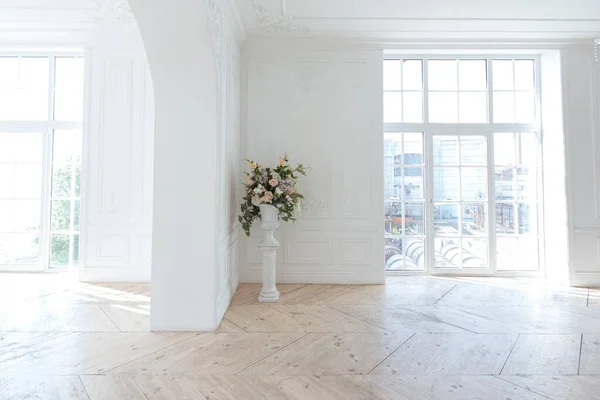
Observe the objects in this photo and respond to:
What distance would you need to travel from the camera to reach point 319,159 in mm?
4457

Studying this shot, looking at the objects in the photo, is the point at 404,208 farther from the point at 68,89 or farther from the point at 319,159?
the point at 68,89

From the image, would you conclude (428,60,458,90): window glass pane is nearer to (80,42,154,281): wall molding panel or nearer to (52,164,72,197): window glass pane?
(80,42,154,281): wall molding panel

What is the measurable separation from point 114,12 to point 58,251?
329cm

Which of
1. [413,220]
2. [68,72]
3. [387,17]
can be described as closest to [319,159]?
[413,220]

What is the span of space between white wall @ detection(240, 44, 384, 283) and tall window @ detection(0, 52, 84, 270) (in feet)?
8.55

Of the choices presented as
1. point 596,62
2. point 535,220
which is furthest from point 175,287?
point 596,62

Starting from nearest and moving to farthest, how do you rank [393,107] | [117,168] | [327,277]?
[327,277] < [117,168] < [393,107]

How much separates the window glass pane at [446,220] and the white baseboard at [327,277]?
1.15m

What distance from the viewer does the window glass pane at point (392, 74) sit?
4.91 m

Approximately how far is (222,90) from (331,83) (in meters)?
1.74

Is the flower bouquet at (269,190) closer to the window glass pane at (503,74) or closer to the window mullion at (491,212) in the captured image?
the window mullion at (491,212)

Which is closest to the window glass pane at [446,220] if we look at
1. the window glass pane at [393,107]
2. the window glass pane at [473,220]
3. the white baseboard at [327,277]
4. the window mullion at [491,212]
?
the window glass pane at [473,220]

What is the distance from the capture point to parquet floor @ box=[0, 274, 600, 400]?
2.13m

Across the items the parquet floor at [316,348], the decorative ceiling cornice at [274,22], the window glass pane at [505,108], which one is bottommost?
the parquet floor at [316,348]
